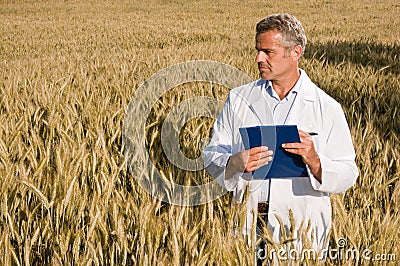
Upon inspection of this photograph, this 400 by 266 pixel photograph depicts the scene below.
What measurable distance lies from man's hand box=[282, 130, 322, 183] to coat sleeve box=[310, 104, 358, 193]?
20 mm

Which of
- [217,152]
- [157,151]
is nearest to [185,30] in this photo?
[157,151]

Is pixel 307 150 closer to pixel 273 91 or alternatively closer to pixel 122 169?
pixel 273 91

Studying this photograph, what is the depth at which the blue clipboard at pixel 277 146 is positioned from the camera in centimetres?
147

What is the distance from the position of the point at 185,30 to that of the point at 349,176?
37.5 feet

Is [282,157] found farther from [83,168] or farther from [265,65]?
[83,168]

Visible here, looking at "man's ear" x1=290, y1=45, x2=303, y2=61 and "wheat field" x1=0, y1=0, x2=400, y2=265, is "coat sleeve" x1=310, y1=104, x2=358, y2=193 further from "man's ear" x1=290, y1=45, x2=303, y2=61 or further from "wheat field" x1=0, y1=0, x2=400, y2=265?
"man's ear" x1=290, y1=45, x2=303, y2=61

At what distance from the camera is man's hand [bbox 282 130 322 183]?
1.48 metres

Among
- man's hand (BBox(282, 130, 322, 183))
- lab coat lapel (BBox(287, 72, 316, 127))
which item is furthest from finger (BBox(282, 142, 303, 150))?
lab coat lapel (BBox(287, 72, 316, 127))

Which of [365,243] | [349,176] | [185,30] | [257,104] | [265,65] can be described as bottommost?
[365,243]

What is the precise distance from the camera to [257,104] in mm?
1736

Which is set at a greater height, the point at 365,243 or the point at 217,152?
the point at 217,152

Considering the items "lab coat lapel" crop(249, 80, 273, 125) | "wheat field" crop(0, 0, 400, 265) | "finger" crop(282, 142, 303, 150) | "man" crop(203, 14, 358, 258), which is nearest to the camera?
"wheat field" crop(0, 0, 400, 265)

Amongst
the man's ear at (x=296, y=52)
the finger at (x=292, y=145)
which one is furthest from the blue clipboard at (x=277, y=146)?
the man's ear at (x=296, y=52)

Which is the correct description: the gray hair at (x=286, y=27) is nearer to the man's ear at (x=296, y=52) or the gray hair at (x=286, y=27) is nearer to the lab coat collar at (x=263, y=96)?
the man's ear at (x=296, y=52)
